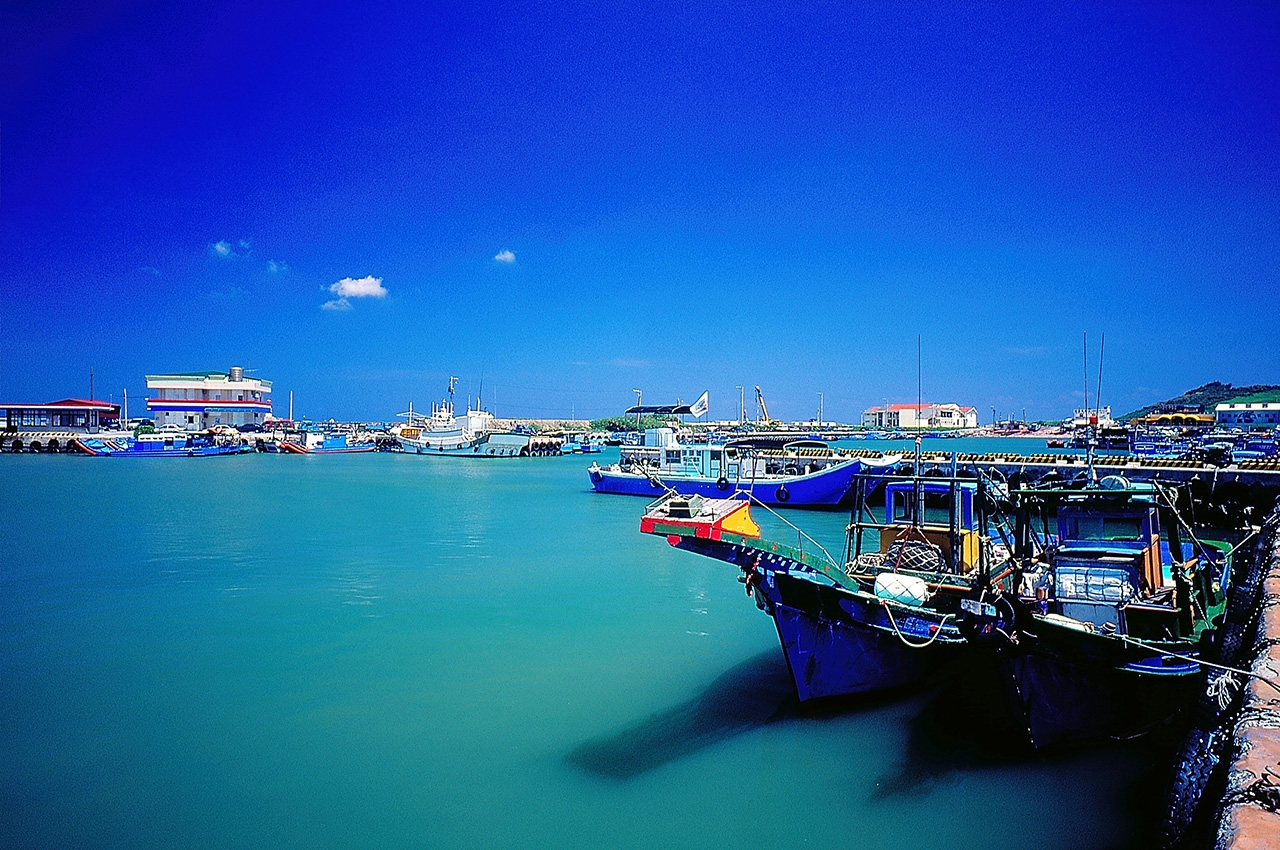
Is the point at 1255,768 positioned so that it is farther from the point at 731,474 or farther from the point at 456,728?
the point at 731,474

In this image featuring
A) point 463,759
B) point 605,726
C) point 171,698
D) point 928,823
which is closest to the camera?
point 928,823

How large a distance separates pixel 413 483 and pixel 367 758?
4116 centimetres

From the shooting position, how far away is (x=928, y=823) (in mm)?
6906

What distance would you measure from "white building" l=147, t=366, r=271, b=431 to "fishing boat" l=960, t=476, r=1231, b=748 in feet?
325

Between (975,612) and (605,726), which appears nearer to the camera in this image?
(975,612)

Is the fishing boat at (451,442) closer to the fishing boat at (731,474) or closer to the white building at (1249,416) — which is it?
the fishing boat at (731,474)

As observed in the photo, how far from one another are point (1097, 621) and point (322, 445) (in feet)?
292

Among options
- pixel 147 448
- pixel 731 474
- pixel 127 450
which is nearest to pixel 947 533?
pixel 731 474

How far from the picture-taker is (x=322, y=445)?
86.9 m

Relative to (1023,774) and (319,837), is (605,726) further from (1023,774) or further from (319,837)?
(1023,774)

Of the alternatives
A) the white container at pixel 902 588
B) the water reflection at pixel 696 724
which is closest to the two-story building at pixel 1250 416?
the white container at pixel 902 588

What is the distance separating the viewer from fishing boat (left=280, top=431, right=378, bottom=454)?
83.1m

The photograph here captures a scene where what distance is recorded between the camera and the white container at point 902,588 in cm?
894

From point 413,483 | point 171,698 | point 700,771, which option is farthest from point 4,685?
point 413,483
